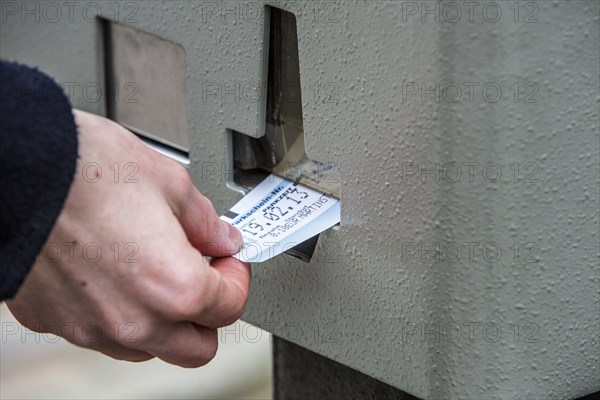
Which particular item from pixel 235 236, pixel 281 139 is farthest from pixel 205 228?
pixel 281 139

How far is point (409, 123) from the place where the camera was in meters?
1.06

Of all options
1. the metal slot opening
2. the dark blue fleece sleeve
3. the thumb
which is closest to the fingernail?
the thumb

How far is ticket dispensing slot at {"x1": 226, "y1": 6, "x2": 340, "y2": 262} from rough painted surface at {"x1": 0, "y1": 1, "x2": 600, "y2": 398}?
23mm

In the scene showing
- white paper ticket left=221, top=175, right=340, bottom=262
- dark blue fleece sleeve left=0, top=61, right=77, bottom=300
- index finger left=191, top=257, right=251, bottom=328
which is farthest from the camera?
white paper ticket left=221, top=175, right=340, bottom=262

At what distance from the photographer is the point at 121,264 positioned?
3.34 feet

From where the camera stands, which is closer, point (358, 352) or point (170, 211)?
point (170, 211)

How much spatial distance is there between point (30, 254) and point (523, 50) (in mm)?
492

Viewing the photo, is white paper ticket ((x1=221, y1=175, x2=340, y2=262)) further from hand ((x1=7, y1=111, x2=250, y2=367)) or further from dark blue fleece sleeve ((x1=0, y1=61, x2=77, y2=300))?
dark blue fleece sleeve ((x1=0, y1=61, x2=77, y2=300))

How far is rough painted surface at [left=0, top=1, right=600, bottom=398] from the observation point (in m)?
1.02

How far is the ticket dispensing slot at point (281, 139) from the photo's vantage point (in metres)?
1.20

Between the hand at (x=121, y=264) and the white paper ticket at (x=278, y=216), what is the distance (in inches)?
3.7

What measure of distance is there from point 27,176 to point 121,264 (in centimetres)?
13

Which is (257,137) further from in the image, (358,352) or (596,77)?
(596,77)

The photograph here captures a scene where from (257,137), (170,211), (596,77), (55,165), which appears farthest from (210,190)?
(596,77)
